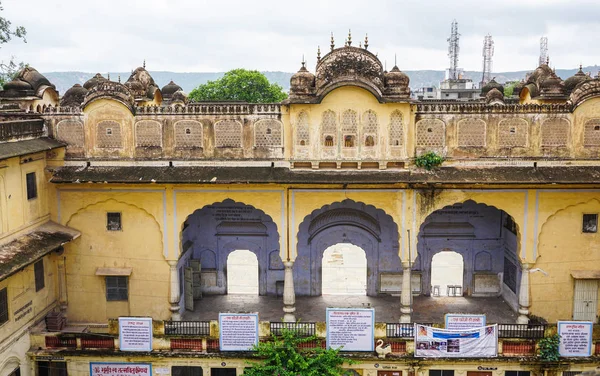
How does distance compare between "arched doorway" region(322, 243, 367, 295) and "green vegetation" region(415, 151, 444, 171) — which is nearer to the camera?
"green vegetation" region(415, 151, 444, 171)

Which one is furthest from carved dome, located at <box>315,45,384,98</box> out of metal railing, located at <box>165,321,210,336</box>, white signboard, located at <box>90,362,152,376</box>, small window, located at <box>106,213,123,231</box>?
white signboard, located at <box>90,362,152,376</box>

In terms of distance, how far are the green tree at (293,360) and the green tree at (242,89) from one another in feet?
114

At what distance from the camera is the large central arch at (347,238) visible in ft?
62.3

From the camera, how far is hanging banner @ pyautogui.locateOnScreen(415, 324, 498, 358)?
14.7 metres

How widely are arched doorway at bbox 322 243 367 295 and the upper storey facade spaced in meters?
6.28

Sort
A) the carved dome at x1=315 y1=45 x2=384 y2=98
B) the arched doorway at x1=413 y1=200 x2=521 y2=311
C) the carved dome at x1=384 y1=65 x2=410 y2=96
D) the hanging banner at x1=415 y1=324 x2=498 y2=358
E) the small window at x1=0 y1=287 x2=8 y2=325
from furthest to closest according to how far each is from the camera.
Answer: the arched doorway at x1=413 y1=200 x2=521 y2=311, the carved dome at x1=384 y1=65 x2=410 y2=96, the carved dome at x1=315 y1=45 x2=384 y2=98, the hanging banner at x1=415 y1=324 x2=498 y2=358, the small window at x1=0 y1=287 x2=8 y2=325

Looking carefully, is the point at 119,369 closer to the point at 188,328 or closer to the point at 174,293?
the point at 188,328

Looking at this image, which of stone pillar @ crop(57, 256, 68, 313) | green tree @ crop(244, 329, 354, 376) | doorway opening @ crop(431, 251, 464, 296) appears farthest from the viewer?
doorway opening @ crop(431, 251, 464, 296)

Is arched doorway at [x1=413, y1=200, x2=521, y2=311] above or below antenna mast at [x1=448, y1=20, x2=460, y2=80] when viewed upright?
below

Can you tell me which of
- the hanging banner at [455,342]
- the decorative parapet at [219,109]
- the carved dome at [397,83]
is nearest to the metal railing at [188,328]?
the hanging banner at [455,342]

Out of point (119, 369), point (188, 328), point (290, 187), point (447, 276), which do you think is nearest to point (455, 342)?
point (290, 187)

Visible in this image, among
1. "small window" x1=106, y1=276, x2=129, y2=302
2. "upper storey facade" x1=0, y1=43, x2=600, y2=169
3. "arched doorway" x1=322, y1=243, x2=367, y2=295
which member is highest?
"upper storey facade" x1=0, y1=43, x2=600, y2=169

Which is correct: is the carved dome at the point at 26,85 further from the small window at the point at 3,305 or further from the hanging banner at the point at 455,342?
the hanging banner at the point at 455,342

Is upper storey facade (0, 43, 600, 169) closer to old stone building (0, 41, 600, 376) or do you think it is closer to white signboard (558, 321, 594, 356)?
old stone building (0, 41, 600, 376)
